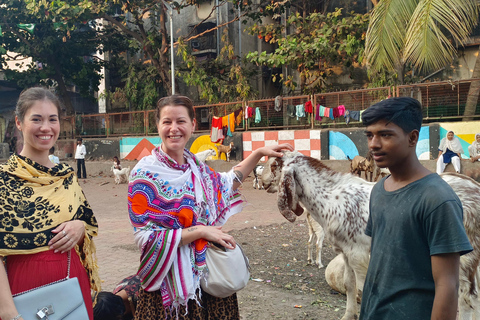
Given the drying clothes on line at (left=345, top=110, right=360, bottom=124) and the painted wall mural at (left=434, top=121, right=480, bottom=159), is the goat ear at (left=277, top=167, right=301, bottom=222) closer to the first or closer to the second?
the painted wall mural at (left=434, top=121, right=480, bottom=159)

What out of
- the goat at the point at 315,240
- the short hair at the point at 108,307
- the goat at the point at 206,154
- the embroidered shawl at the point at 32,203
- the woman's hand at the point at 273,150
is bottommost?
the goat at the point at 315,240

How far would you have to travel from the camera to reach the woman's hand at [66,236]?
2129 millimetres

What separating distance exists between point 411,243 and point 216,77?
19036 mm

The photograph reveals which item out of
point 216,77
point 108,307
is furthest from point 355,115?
point 108,307

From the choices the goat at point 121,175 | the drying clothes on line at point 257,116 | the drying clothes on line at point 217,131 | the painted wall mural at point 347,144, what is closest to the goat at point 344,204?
the painted wall mural at point 347,144

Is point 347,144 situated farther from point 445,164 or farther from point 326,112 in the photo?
point 445,164

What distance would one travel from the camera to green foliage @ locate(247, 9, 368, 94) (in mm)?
14742

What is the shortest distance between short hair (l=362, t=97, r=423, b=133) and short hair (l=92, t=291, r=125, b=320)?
217 centimetres

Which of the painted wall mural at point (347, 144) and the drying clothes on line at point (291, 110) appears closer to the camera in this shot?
the painted wall mural at point (347, 144)

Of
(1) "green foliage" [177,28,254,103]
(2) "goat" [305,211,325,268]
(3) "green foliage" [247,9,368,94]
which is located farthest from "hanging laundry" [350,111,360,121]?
(2) "goat" [305,211,325,268]

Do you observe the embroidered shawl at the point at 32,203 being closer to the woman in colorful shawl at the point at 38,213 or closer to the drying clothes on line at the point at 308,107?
the woman in colorful shawl at the point at 38,213

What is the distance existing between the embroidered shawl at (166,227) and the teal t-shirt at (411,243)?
93 centimetres

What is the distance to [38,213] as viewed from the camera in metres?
2.10

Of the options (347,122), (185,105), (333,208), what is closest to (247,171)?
(185,105)
